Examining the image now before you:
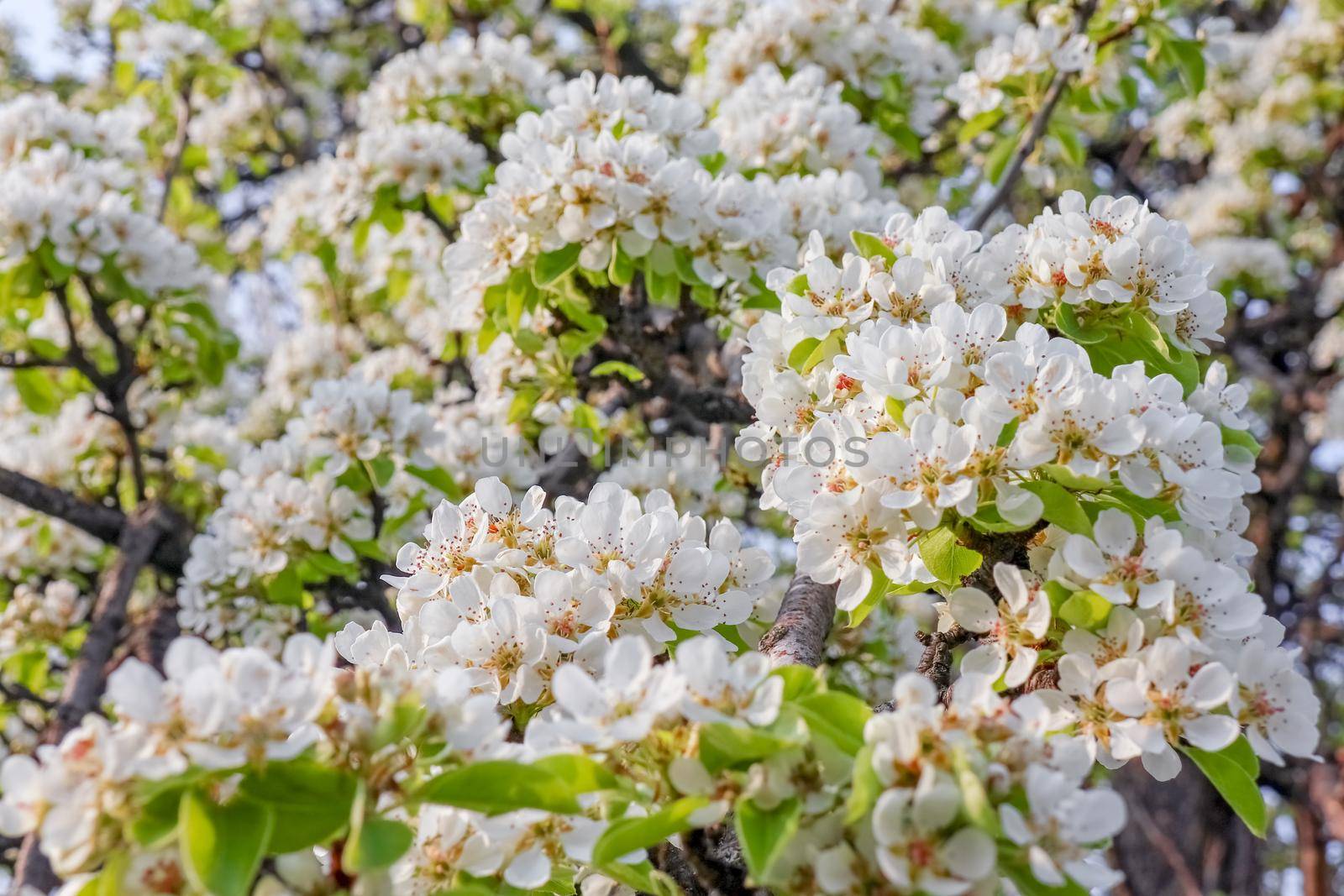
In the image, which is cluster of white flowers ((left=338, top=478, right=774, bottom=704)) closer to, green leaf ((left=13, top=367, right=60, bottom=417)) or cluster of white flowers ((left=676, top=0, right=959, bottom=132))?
cluster of white flowers ((left=676, top=0, right=959, bottom=132))

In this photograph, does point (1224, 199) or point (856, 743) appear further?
point (1224, 199)

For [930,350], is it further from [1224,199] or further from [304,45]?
[1224,199]

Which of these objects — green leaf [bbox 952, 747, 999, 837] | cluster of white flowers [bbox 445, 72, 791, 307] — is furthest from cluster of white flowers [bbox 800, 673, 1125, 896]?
cluster of white flowers [bbox 445, 72, 791, 307]

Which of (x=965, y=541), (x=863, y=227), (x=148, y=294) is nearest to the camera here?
(x=965, y=541)

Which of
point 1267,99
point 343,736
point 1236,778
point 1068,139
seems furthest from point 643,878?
Result: point 1267,99

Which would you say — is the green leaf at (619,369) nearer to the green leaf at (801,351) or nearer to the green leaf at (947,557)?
the green leaf at (801,351)

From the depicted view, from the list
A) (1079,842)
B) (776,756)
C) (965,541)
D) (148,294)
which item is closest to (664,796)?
(776,756)

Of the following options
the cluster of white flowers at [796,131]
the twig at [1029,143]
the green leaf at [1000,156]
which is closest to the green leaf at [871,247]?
the cluster of white flowers at [796,131]
